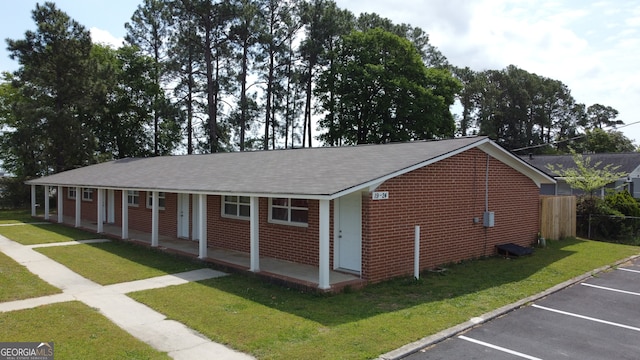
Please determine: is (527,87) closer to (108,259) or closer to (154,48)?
(154,48)

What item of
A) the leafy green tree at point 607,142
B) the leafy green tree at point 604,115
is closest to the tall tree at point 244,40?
the leafy green tree at point 607,142

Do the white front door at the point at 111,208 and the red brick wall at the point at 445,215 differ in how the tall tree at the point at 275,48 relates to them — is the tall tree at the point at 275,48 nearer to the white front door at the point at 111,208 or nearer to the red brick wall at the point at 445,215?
the white front door at the point at 111,208

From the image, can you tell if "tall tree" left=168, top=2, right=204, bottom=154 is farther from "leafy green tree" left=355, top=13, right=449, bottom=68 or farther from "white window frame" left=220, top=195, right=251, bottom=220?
"white window frame" left=220, top=195, right=251, bottom=220

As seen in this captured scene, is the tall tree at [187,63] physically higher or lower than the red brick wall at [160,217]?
higher

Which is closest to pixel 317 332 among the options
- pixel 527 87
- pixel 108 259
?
pixel 108 259

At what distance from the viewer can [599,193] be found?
25.4 meters

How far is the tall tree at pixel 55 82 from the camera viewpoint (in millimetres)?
30047

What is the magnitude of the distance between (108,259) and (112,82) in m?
25.8

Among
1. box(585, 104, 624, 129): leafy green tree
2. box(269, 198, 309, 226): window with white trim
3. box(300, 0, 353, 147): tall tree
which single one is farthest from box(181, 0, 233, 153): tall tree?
box(585, 104, 624, 129): leafy green tree

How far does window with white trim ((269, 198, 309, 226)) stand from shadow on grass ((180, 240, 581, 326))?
2099mm

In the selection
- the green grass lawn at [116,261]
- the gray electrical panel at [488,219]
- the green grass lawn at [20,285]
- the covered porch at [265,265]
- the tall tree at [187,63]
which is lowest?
the green grass lawn at [116,261]

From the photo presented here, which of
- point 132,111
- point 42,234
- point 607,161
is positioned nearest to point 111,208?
point 42,234

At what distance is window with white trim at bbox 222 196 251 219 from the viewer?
547 inches

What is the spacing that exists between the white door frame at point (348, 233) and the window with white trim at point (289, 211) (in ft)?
3.65
